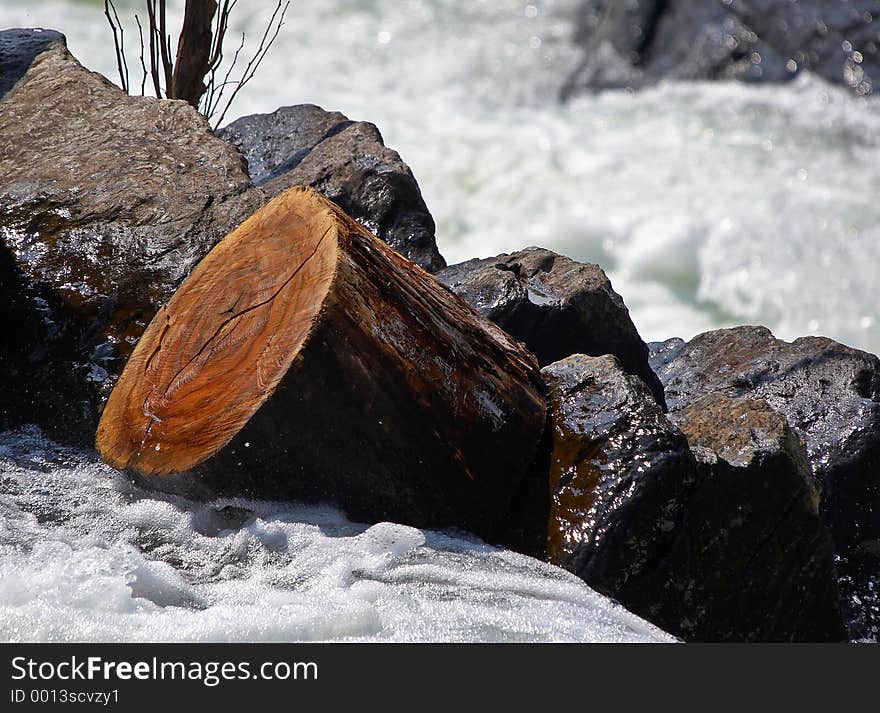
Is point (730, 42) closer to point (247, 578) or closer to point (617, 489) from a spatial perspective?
point (617, 489)

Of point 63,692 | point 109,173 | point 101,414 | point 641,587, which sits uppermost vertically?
point 109,173

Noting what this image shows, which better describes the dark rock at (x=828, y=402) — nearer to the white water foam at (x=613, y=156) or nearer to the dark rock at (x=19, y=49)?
the dark rock at (x=19, y=49)

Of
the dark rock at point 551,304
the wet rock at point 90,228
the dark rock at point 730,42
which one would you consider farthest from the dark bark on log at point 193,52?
the dark rock at point 730,42

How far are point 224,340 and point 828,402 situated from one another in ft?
6.57

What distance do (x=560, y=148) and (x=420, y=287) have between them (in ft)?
20.8

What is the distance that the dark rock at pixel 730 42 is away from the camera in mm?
9352

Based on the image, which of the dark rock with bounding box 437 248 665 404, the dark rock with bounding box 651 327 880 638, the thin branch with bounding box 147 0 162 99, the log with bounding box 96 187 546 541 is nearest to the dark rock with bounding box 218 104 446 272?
the dark rock with bounding box 437 248 665 404

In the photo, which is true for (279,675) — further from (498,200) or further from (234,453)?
(498,200)

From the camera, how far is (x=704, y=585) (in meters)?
2.86

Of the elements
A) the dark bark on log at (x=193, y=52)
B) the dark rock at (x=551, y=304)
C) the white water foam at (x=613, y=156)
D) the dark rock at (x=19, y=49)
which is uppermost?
the white water foam at (x=613, y=156)

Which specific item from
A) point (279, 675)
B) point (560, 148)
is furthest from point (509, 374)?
point (560, 148)

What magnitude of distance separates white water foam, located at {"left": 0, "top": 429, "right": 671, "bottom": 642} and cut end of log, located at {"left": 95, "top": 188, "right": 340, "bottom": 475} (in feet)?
0.57

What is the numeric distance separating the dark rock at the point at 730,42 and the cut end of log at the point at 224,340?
7538 mm

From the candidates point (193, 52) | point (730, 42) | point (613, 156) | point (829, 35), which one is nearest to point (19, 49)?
point (193, 52)
